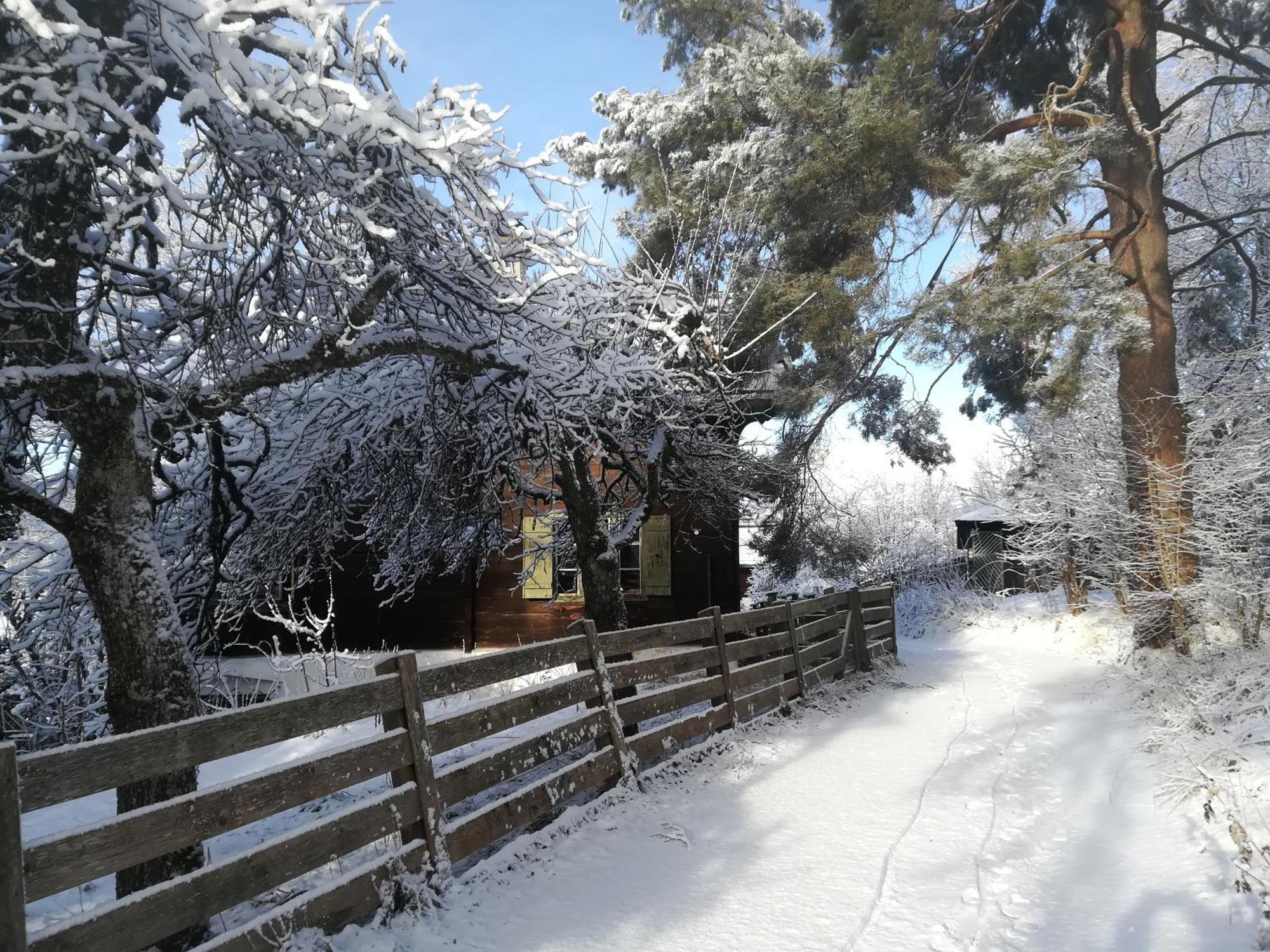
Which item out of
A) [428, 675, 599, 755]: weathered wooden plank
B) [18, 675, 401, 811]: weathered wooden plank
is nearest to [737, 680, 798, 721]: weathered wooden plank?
[428, 675, 599, 755]: weathered wooden plank

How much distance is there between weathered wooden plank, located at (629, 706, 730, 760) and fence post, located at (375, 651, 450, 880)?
2.21 metres

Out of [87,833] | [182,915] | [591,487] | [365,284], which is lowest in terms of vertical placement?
Answer: [182,915]

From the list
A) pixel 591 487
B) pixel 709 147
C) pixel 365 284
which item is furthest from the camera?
pixel 709 147

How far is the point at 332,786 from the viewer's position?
12.4ft

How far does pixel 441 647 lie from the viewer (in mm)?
17500

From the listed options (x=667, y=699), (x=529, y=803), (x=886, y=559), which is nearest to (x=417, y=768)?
(x=529, y=803)

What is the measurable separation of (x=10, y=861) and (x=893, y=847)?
440 centimetres

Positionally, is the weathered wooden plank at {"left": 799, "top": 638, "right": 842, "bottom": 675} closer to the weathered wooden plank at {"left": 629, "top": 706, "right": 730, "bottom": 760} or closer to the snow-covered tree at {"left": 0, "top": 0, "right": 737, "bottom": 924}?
the weathered wooden plank at {"left": 629, "top": 706, "right": 730, "bottom": 760}

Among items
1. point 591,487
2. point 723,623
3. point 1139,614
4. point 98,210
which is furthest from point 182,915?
point 1139,614

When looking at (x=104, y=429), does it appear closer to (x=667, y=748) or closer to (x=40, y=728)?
(x=667, y=748)

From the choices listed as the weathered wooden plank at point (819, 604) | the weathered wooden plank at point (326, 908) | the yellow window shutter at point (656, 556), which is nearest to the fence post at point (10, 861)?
the weathered wooden plank at point (326, 908)

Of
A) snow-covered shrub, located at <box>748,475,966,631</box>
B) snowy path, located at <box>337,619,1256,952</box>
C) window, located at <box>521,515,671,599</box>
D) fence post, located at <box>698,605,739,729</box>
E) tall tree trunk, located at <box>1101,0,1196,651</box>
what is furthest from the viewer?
snow-covered shrub, located at <box>748,475,966,631</box>

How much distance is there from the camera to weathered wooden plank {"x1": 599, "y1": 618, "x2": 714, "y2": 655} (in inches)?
242

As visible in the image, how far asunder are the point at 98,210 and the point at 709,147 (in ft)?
41.0
